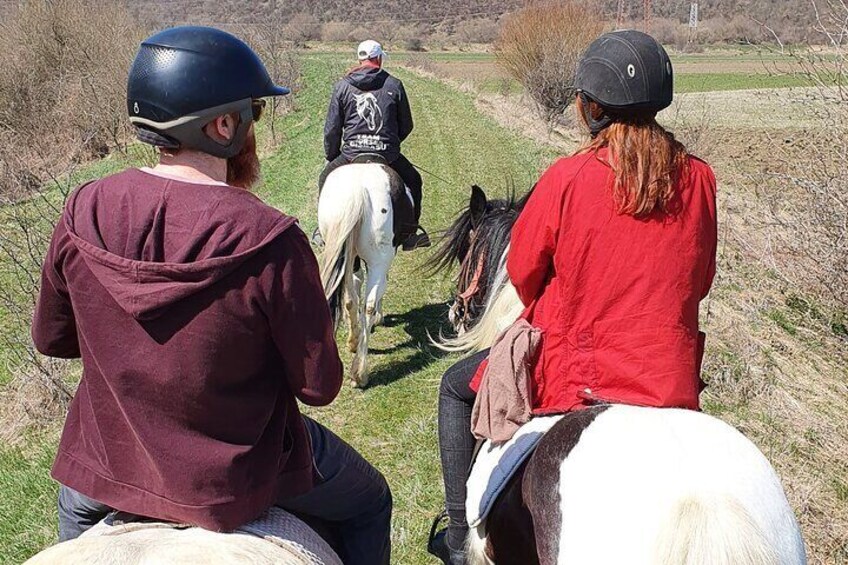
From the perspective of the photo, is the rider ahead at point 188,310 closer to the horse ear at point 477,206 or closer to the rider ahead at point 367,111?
the horse ear at point 477,206

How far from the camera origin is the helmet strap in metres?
2.40

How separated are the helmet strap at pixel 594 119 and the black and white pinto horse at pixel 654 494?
37.2 inches

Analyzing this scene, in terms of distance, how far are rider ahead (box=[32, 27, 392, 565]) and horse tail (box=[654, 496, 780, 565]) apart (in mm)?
966

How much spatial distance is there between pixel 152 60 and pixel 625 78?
1.43 m

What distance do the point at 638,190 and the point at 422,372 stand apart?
4.30 m

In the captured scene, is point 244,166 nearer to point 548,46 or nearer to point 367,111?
point 367,111

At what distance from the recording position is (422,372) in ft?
20.7

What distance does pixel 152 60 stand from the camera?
6.16ft

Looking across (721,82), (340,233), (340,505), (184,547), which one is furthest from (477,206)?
(721,82)

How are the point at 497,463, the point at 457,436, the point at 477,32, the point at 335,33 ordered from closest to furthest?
the point at 497,463 < the point at 457,436 < the point at 335,33 < the point at 477,32

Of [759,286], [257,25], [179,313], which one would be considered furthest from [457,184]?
[257,25]

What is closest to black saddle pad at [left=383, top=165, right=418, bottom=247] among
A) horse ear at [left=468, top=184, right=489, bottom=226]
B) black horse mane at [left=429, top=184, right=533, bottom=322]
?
black horse mane at [left=429, top=184, right=533, bottom=322]

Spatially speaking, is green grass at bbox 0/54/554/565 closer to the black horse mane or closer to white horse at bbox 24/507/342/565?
the black horse mane

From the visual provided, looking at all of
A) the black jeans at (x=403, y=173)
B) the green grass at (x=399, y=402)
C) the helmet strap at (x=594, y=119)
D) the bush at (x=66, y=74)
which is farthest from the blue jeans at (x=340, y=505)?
the bush at (x=66, y=74)
